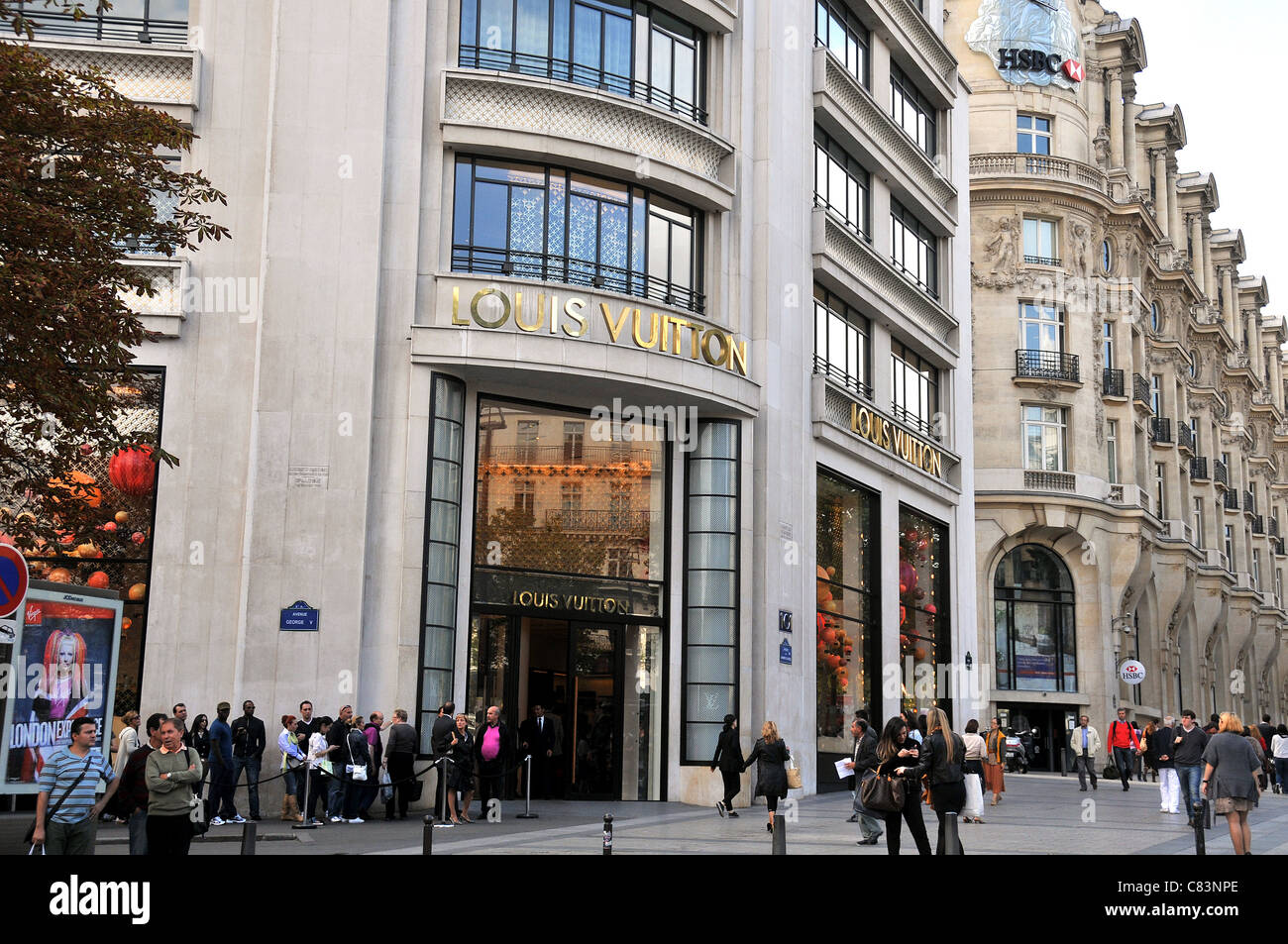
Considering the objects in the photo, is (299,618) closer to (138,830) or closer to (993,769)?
(138,830)

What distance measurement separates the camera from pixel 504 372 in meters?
24.0

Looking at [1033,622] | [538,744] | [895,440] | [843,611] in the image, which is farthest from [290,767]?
[1033,622]

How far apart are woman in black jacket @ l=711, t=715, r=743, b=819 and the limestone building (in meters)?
1.58

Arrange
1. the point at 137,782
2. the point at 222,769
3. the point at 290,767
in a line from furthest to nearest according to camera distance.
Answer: the point at 290,767 → the point at 222,769 → the point at 137,782

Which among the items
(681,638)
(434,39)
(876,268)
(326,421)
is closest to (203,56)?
(434,39)

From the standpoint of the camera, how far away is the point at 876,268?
33.9m

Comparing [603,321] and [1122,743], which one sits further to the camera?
[1122,743]

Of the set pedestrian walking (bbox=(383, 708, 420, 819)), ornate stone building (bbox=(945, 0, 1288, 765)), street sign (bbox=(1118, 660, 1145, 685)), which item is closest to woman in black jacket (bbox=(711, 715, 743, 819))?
pedestrian walking (bbox=(383, 708, 420, 819))

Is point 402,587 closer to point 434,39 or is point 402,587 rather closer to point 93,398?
point 93,398

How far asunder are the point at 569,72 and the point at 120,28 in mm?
7737

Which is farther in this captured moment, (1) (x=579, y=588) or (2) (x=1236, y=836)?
(1) (x=579, y=588)

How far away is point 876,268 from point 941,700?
1168 cm

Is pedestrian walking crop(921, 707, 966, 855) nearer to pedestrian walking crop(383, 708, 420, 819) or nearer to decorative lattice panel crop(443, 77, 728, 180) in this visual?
pedestrian walking crop(383, 708, 420, 819)
